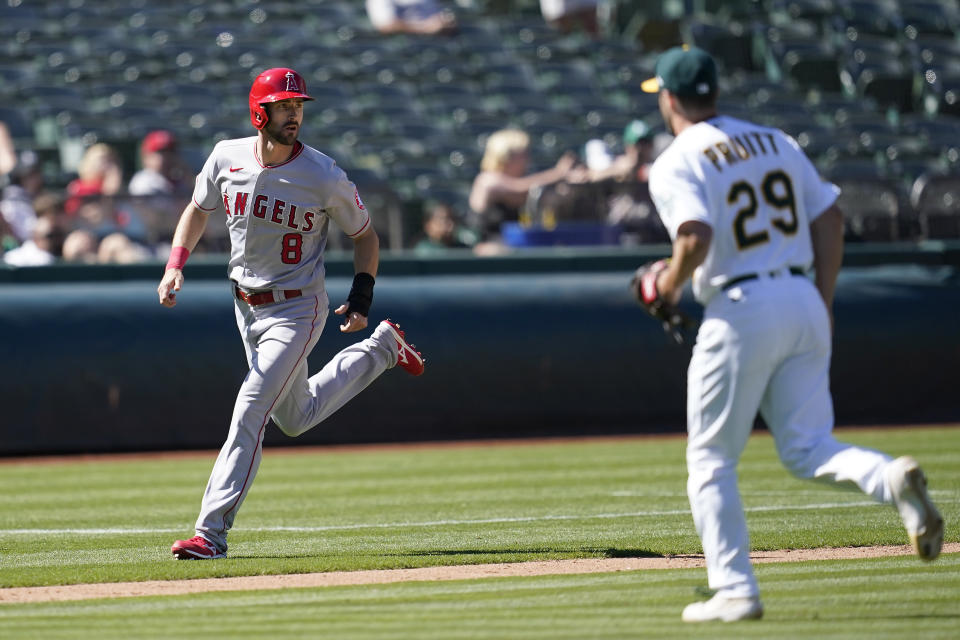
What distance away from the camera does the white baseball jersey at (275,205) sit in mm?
6230

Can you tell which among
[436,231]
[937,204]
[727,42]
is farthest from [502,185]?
[727,42]

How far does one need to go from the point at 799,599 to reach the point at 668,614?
1.76 feet

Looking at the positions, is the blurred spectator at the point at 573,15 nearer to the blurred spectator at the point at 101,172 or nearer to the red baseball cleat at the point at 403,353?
the blurred spectator at the point at 101,172

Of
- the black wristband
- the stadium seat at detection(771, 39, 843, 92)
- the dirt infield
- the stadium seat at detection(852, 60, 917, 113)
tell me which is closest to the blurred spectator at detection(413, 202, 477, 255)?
the black wristband

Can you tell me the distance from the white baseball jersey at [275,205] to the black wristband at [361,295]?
164mm

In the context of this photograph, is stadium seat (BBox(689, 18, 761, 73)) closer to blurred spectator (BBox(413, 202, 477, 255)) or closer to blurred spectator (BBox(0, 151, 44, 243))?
blurred spectator (BBox(413, 202, 477, 255))

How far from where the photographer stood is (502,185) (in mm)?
12648

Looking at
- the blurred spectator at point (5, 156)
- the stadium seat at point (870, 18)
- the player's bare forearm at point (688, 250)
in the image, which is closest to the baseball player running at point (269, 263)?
the player's bare forearm at point (688, 250)

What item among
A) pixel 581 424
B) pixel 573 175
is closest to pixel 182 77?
pixel 573 175

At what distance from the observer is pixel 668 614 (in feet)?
15.0

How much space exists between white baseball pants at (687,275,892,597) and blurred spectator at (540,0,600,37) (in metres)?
17.9

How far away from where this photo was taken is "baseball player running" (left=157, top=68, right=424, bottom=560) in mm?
6078

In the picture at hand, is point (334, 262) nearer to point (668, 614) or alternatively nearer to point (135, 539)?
point (135, 539)

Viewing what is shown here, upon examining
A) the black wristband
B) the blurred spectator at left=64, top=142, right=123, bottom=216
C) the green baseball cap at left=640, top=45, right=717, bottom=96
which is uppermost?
the green baseball cap at left=640, top=45, right=717, bottom=96
